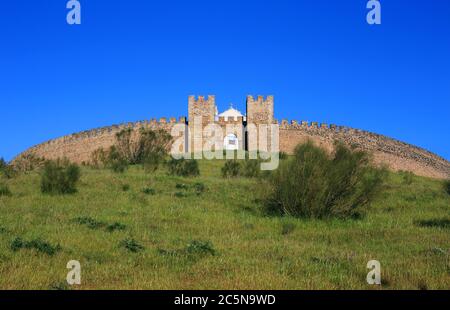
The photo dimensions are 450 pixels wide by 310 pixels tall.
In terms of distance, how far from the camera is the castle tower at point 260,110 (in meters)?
35.7

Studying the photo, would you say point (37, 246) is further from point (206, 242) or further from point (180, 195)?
point (180, 195)

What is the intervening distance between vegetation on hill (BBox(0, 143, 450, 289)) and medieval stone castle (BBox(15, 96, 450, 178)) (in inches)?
861

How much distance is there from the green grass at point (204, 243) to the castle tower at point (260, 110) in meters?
23.2

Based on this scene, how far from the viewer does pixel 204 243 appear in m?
7.07

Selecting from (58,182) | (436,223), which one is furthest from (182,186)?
(436,223)

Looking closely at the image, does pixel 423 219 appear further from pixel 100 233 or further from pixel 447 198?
pixel 100 233

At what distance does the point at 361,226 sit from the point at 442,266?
302 cm

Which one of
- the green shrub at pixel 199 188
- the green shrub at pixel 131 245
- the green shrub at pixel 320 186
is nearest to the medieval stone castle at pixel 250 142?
the green shrub at pixel 199 188

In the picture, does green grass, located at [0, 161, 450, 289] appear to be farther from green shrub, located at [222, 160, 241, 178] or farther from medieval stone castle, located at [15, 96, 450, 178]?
medieval stone castle, located at [15, 96, 450, 178]

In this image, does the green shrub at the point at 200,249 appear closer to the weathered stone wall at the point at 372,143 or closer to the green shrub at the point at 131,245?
the green shrub at the point at 131,245

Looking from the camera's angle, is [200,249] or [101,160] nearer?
[200,249]

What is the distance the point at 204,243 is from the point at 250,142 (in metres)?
27.7
